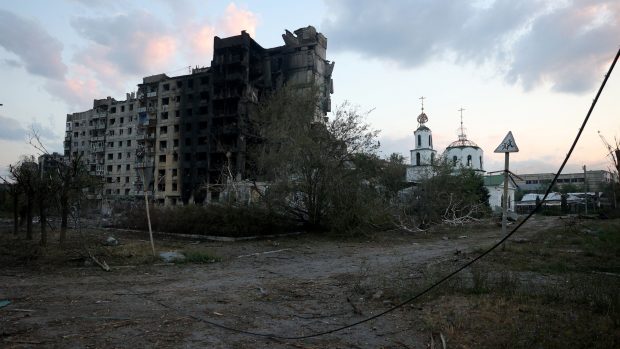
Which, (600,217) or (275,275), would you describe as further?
(600,217)

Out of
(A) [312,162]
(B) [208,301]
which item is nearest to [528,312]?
(B) [208,301]

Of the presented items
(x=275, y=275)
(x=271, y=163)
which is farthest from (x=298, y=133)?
(x=275, y=275)

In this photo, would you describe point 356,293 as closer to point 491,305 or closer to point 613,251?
point 491,305

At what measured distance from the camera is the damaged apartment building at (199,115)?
6438 centimetres

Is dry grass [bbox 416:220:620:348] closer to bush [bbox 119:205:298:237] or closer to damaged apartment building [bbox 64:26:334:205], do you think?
bush [bbox 119:205:298:237]

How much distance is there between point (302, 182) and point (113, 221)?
14424 millimetres

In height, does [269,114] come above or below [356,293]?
above

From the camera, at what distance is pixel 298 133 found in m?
22.4

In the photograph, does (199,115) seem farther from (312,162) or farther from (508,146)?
(508,146)

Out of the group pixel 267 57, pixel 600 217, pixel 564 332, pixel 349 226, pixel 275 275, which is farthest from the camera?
pixel 267 57

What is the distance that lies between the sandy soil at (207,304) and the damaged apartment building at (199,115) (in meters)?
46.7

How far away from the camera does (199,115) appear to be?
7006 cm

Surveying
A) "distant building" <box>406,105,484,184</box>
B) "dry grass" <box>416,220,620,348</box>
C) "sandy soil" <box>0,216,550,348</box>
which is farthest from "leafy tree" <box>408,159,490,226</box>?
"distant building" <box>406,105,484,184</box>

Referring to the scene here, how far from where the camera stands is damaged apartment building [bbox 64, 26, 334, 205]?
211 feet
